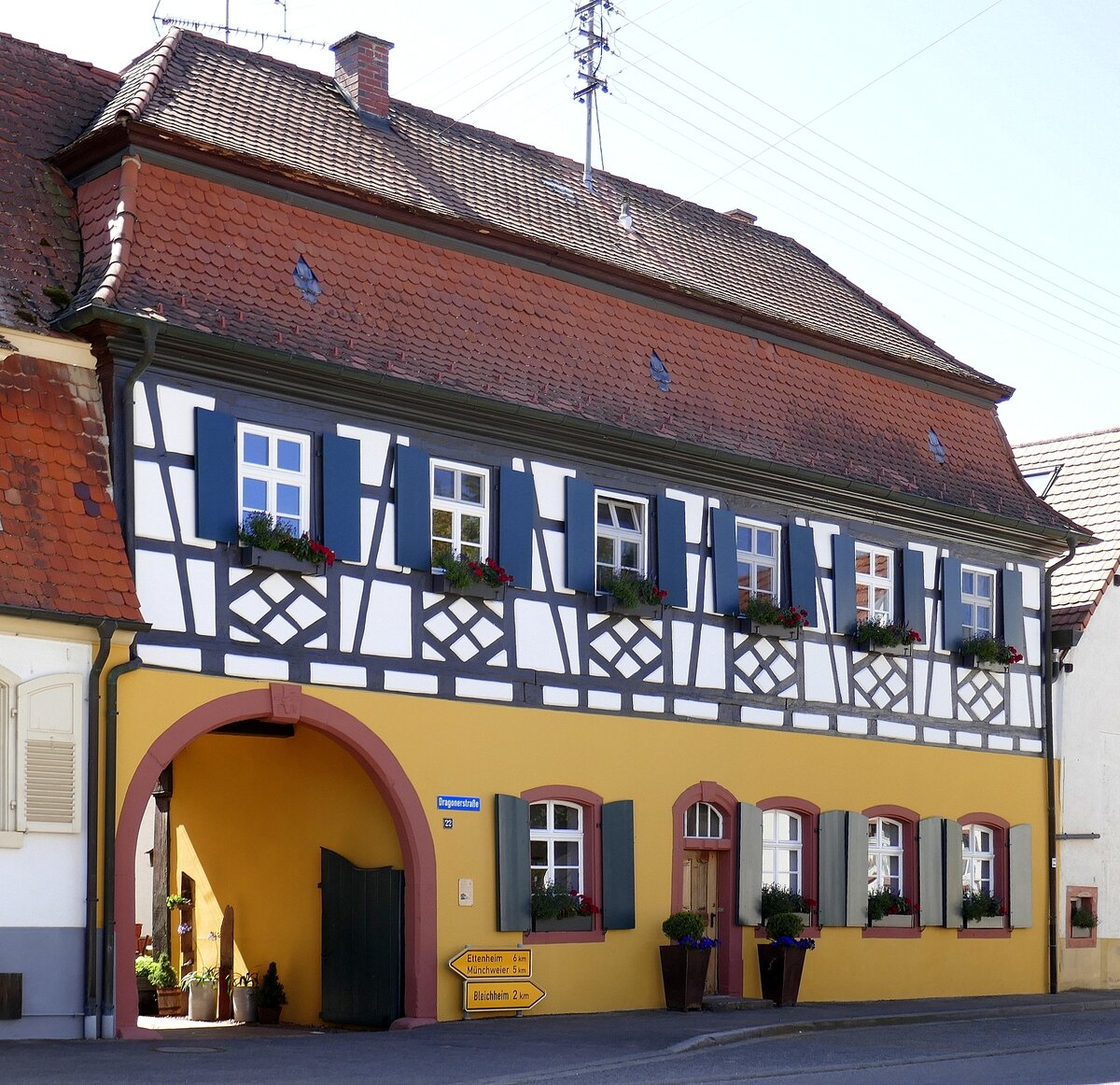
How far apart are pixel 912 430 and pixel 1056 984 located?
7.76 metres

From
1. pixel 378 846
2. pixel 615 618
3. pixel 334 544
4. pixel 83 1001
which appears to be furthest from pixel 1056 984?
pixel 83 1001

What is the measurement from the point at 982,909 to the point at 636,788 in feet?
21.1

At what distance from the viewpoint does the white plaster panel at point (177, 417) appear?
57.3 feet

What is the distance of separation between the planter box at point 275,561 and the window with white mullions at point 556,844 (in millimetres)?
3761


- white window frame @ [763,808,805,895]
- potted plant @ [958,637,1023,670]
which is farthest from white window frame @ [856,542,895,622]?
white window frame @ [763,808,805,895]

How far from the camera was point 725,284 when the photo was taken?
24297 mm

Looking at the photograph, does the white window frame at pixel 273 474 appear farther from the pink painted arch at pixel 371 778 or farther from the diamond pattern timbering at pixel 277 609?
the pink painted arch at pixel 371 778

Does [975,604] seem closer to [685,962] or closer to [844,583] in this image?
[844,583]

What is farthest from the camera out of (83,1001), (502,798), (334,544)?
(502,798)

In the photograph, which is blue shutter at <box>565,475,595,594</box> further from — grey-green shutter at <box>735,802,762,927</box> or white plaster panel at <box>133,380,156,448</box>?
white plaster panel at <box>133,380,156,448</box>

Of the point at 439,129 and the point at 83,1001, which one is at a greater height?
the point at 439,129

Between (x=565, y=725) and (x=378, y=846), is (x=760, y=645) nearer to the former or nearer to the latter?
(x=565, y=725)

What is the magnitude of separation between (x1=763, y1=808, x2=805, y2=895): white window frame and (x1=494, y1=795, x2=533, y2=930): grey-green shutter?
13.0 feet

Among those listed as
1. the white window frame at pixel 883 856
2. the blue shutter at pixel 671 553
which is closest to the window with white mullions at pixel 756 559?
the blue shutter at pixel 671 553
